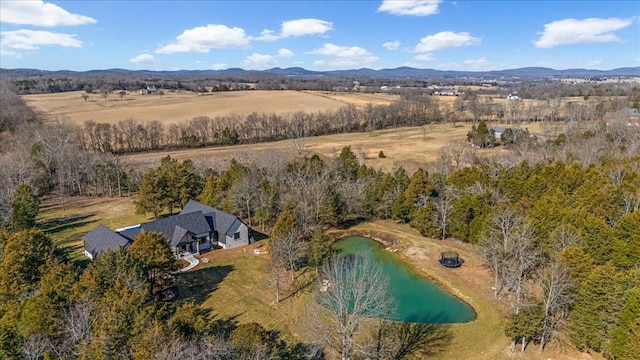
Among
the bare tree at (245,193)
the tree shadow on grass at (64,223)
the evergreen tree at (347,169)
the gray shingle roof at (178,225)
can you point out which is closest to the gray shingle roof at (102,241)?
the gray shingle roof at (178,225)

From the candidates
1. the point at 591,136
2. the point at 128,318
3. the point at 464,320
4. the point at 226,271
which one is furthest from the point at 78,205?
the point at 591,136

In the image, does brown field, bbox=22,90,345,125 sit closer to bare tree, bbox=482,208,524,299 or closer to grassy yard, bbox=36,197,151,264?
grassy yard, bbox=36,197,151,264

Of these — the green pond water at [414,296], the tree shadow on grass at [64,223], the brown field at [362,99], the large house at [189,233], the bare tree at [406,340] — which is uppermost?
the brown field at [362,99]

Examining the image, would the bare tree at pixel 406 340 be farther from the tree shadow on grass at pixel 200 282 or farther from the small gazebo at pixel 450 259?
the tree shadow on grass at pixel 200 282

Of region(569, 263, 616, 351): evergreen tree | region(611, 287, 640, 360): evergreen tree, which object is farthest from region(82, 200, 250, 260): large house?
region(611, 287, 640, 360): evergreen tree

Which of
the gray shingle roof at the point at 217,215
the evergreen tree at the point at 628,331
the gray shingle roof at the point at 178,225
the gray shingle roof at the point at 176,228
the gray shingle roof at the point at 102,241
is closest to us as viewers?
the evergreen tree at the point at 628,331

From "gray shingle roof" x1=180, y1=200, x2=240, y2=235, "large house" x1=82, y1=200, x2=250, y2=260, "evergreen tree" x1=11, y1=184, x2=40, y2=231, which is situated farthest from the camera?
"gray shingle roof" x1=180, y1=200, x2=240, y2=235

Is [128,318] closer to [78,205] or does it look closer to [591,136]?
[78,205]
